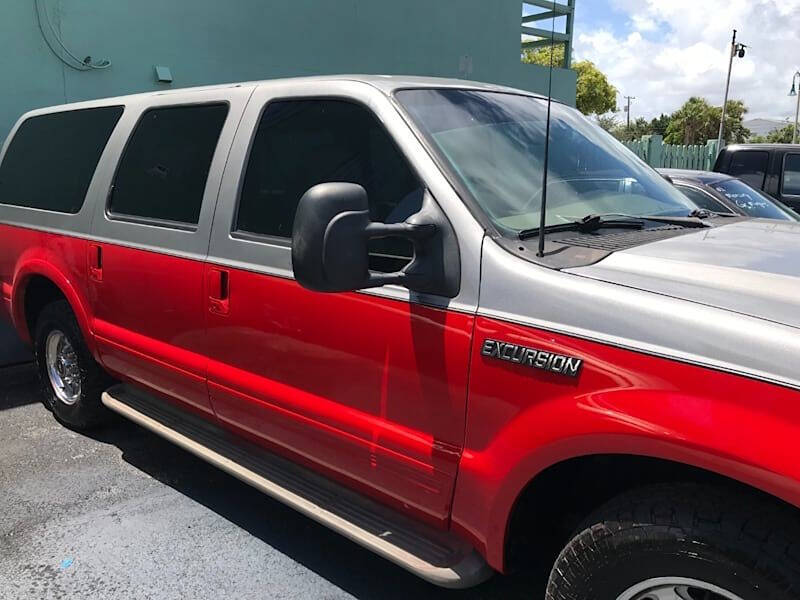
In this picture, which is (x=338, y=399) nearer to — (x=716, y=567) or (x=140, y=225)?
(x=716, y=567)

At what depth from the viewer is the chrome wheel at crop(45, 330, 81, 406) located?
13.7 ft

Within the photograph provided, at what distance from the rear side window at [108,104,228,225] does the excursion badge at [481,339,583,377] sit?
1.62m

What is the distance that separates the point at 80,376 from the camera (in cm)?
407

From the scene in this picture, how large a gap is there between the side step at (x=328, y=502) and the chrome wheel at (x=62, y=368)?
28.6 inches

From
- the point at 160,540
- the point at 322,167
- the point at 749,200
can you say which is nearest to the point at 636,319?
the point at 322,167

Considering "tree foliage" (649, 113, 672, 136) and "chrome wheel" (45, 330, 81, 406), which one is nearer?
"chrome wheel" (45, 330, 81, 406)

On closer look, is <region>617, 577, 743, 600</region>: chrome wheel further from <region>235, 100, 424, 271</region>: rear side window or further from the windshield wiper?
<region>235, 100, 424, 271</region>: rear side window

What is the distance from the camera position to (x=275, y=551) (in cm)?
307

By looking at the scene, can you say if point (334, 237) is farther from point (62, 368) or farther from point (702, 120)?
point (702, 120)

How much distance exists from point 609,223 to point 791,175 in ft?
29.5

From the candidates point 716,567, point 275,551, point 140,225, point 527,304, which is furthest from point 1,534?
point 716,567

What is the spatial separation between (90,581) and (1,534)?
2.23 feet

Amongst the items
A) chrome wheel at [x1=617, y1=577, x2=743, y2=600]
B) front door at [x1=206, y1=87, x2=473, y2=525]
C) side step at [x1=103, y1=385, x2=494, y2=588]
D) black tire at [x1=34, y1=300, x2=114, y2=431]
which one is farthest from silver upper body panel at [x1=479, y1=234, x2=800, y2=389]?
black tire at [x1=34, y1=300, x2=114, y2=431]

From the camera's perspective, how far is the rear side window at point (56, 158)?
3.87 m
